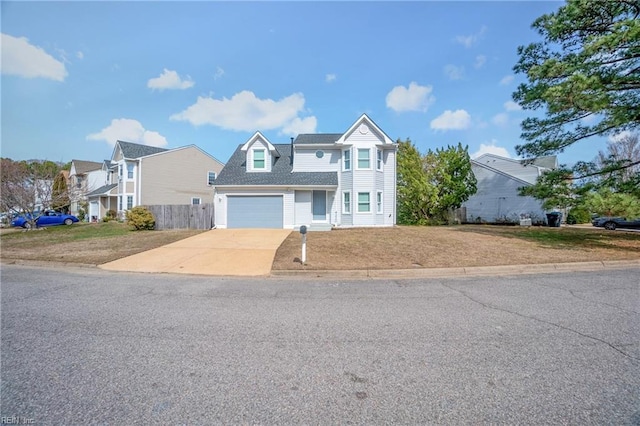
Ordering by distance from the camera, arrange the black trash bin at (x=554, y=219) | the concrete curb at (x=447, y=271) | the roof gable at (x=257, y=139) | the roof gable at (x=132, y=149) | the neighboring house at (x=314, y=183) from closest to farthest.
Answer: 1. the concrete curb at (x=447, y=271)
2. the neighboring house at (x=314, y=183)
3. the roof gable at (x=257, y=139)
4. the black trash bin at (x=554, y=219)
5. the roof gable at (x=132, y=149)

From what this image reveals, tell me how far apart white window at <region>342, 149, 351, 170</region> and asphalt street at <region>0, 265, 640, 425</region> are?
47.3 ft

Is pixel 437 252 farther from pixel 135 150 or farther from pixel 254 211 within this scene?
pixel 135 150

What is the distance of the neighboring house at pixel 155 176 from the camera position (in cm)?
2530

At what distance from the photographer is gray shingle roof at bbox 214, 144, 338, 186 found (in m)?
18.2

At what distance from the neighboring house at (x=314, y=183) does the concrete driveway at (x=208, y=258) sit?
5.12 meters

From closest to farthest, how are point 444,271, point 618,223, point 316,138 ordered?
point 444,271, point 316,138, point 618,223

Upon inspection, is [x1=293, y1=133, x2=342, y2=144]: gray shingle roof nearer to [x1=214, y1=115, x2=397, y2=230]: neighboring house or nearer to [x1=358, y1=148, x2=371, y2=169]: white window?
[x1=214, y1=115, x2=397, y2=230]: neighboring house

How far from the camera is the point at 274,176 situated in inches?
754

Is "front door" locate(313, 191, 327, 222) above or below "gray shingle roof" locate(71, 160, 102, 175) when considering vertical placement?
below

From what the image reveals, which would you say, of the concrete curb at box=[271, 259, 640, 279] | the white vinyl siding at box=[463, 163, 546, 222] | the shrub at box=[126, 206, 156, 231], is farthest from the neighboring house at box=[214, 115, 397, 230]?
the white vinyl siding at box=[463, 163, 546, 222]

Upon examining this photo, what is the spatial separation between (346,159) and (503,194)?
18.9 m

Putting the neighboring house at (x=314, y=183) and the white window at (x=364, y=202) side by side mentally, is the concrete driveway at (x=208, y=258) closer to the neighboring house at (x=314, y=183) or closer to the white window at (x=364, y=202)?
the neighboring house at (x=314, y=183)

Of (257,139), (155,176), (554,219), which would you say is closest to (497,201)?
(554,219)

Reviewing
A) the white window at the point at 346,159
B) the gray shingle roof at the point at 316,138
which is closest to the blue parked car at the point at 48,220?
the gray shingle roof at the point at 316,138
